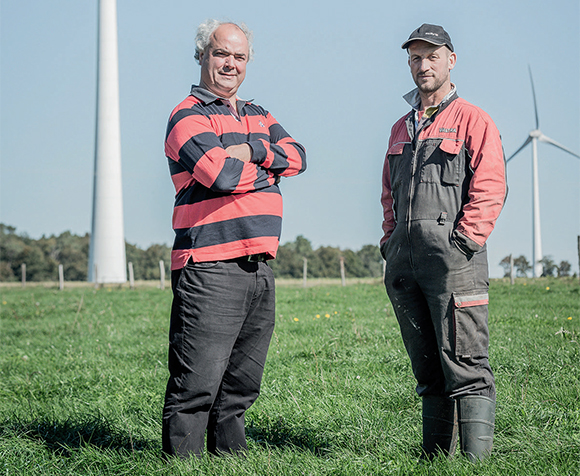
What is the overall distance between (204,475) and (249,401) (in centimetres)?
53

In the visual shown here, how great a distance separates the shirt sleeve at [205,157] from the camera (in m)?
2.76

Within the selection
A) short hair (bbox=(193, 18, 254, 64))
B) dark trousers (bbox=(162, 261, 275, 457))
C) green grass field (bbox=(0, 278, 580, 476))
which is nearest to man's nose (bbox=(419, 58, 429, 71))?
short hair (bbox=(193, 18, 254, 64))

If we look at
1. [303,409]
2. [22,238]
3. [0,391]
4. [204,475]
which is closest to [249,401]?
[204,475]

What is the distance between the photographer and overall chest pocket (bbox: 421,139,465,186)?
2.90 m

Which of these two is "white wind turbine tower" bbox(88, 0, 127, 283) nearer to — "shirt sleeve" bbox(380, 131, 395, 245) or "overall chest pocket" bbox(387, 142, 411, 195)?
"shirt sleeve" bbox(380, 131, 395, 245)

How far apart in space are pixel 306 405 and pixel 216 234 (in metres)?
1.74

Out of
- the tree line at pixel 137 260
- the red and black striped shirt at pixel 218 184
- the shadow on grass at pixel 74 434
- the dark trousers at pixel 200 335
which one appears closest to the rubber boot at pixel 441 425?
the dark trousers at pixel 200 335

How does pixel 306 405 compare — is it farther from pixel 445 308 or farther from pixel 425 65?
pixel 425 65

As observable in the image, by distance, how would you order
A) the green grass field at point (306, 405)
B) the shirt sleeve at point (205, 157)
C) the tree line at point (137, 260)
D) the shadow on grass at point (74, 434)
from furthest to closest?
the tree line at point (137, 260) → the shadow on grass at point (74, 434) → the green grass field at point (306, 405) → the shirt sleeve at point (205, 157)

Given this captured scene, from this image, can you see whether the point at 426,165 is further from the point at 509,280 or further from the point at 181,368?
the point at 509,280

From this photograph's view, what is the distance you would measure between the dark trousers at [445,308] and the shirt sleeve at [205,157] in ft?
2.88

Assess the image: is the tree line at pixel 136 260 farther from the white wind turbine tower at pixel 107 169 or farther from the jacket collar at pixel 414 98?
the jacket collar at pixel 414 98

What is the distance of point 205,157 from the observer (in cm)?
276

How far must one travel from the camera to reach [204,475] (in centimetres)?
276
